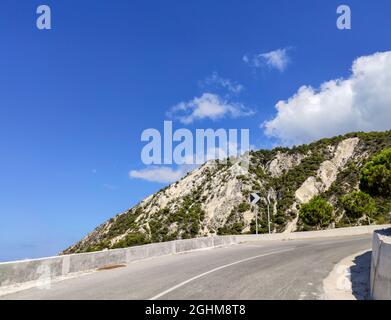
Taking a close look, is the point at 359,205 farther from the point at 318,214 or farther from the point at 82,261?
the point at 82,261

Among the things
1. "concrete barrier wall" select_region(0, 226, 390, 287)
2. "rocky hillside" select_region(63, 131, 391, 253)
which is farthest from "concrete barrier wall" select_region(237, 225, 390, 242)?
"rocky hillside" select_region(63, 131, 391, 253)

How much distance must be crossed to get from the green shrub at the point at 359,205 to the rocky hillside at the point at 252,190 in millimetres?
11050

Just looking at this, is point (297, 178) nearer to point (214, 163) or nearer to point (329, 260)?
point (214, 163)

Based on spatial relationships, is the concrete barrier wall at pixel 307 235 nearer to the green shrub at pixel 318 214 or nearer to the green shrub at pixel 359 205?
the green shrub at pixel 359 205

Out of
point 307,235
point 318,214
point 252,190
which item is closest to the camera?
point 307,235

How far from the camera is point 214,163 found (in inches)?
4975

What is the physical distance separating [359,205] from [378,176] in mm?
25767

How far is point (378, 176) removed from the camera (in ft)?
132

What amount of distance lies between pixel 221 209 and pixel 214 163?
28982 mm

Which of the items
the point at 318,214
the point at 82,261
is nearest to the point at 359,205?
the point at 318,214

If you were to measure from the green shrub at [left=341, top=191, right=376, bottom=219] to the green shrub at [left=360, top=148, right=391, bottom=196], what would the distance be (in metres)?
23.1

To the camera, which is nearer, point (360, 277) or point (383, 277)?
point (383, 277)

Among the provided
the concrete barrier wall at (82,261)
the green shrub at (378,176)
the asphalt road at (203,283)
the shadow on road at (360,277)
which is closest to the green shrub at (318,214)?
the green shrub at (378,176)
